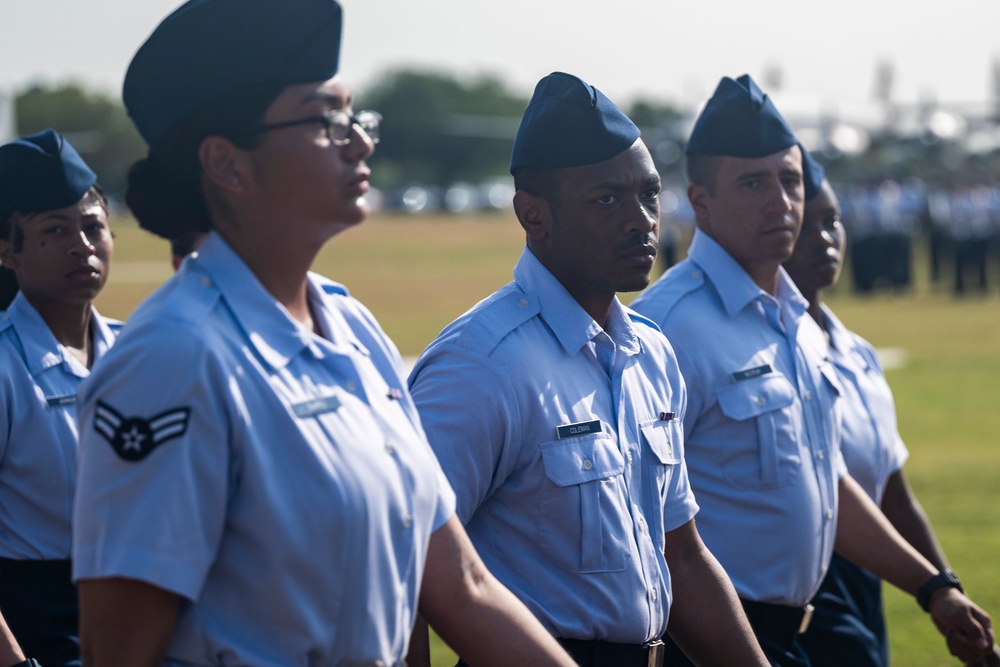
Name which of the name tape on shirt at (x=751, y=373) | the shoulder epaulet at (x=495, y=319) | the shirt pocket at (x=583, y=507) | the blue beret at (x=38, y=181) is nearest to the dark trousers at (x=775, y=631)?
the name tape on shirt at (x=751, y=373)

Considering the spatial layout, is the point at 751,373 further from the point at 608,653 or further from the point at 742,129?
the point at 608,653

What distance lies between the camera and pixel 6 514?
389 cm

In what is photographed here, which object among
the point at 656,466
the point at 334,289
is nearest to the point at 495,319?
the point at 656,466

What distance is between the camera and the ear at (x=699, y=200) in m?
4.67

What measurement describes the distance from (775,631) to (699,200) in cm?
143

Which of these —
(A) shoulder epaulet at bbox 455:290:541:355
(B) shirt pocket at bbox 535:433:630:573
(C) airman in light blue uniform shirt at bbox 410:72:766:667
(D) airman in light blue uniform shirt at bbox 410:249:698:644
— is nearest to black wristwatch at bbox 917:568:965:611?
(C) airman in light blue uniform shirt at bbox 410:72:766:667

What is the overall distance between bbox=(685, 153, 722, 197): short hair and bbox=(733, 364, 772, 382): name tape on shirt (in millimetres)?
703

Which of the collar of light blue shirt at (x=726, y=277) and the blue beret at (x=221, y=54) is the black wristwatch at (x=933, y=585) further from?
the blue beret at (x=221, y=54)

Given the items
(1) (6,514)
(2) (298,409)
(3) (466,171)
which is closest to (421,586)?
(2) (298,409)

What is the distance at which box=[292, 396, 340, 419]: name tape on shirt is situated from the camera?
2198 mm

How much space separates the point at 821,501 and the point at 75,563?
2.63 m

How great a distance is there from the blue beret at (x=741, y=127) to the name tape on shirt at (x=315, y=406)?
266 centimetres

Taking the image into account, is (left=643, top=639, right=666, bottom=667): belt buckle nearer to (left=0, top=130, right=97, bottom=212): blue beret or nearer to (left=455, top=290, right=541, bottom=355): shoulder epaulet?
(left=455, top=290, right=541, bottom=355): shoulder epaulet

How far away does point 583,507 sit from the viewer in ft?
10.2
